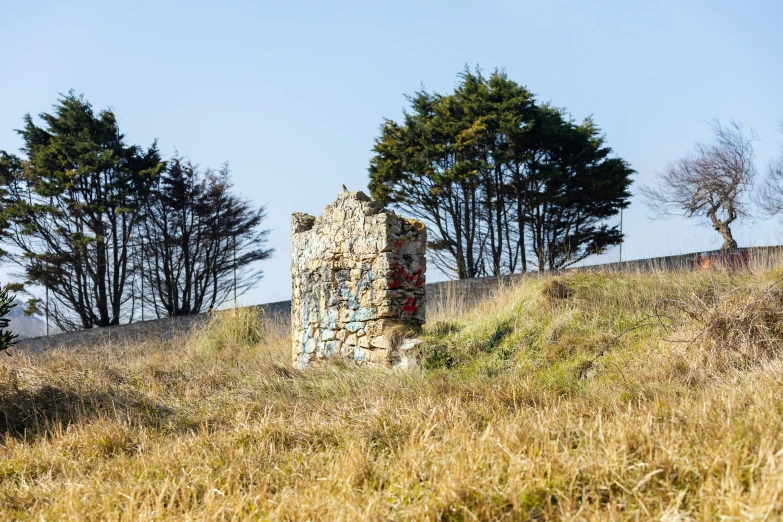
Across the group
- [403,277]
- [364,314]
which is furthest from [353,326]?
[403,277]

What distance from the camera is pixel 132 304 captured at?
19031mm

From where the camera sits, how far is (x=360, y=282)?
8.02m

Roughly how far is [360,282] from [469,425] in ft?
13.7

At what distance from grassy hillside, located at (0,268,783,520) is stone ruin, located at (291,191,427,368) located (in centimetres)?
45

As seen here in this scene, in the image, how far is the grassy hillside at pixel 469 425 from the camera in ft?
9.20

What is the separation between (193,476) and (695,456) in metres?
2.71

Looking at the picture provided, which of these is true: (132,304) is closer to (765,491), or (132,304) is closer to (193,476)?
(193,476)

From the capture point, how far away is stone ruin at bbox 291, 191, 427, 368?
7680mm

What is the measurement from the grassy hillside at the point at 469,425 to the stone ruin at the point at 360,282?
→ 1.49ft

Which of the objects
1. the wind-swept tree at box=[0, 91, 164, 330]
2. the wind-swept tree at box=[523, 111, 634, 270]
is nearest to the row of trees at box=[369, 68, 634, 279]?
the wind-swept tree at box=[523, 111, 634, 270]

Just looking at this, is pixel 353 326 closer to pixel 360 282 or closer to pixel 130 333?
pixel 360 282

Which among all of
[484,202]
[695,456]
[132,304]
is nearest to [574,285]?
[695,456]

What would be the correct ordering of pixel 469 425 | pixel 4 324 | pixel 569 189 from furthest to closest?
pixel 569 189, pixel 4 324, pixel 469 425

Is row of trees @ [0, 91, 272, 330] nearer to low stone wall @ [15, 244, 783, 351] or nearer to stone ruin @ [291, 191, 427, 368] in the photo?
low stone wall @ [15, 244, 783, 351]
